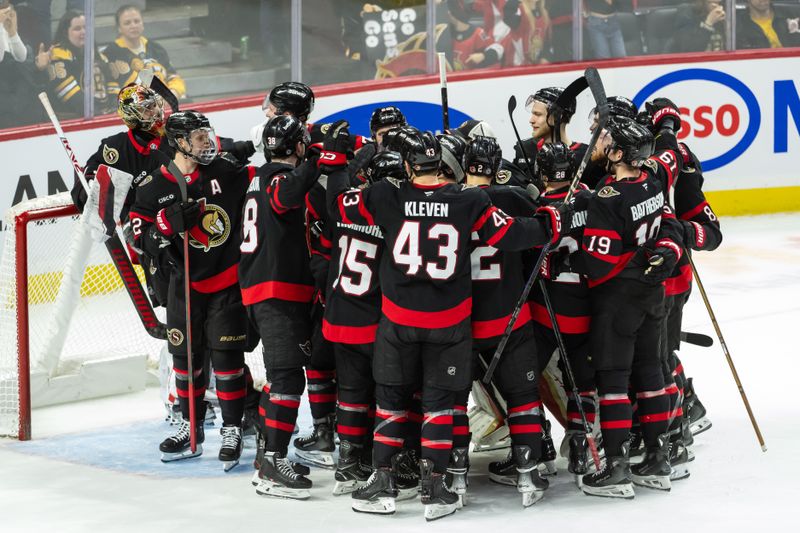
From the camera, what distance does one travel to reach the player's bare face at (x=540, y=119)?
5.06 m

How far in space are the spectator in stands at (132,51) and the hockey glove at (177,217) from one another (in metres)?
3.11

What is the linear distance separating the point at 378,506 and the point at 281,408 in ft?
1.66

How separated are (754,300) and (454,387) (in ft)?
12.0

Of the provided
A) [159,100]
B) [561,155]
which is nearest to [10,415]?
[159,100]

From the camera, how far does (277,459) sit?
4504 millimetres

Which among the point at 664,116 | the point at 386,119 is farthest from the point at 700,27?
the point at 386,119

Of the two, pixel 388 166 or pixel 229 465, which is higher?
pixel 388 166

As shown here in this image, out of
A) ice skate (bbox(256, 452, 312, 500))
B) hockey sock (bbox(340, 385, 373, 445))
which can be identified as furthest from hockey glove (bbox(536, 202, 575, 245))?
ice skate (bbox(256, 452, 312, 500))

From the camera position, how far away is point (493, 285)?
4.34m

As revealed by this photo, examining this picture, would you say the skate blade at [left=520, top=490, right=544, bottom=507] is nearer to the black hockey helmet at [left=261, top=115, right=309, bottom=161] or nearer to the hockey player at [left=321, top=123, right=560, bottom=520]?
the hockey player at [left=321, top=123, right=560, bottom=520]

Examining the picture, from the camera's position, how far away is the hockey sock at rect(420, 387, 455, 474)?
419 centimetres

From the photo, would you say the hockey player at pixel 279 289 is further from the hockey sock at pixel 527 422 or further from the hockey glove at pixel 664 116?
the hockey glove at pixel 664 116

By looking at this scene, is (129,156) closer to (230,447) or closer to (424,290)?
(230,447)

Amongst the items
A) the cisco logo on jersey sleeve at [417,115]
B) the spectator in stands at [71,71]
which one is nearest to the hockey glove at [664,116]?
the cisco logo on jersey sleeve at [417,115]
